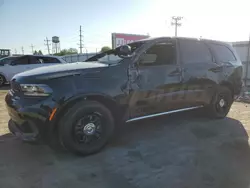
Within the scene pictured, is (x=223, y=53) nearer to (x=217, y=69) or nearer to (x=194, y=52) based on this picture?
(x=217, y=69)

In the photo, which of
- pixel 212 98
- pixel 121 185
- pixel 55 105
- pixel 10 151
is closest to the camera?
pixel 121 185

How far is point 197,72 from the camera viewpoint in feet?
14.9

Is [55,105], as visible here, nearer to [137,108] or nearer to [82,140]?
[82,140]

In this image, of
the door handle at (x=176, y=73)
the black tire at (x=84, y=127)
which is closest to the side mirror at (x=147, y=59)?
the door handle at (x=176, y=73)

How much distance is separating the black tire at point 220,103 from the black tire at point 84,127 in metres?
2.58

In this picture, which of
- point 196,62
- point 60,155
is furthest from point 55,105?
point 196,62

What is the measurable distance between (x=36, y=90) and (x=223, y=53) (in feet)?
13.2

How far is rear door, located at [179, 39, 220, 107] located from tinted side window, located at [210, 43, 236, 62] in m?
0.23

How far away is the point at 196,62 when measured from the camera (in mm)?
4566

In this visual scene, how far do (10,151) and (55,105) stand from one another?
4.05 ft

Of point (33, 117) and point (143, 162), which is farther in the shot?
point (143, 162)

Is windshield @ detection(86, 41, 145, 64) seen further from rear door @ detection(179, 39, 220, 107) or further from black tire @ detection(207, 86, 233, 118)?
black tire @ detection(207, 86, 233, 118)

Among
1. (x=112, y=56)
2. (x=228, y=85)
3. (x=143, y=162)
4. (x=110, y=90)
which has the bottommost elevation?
(x=143, y=162)

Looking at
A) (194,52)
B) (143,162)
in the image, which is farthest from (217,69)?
(143,162)
